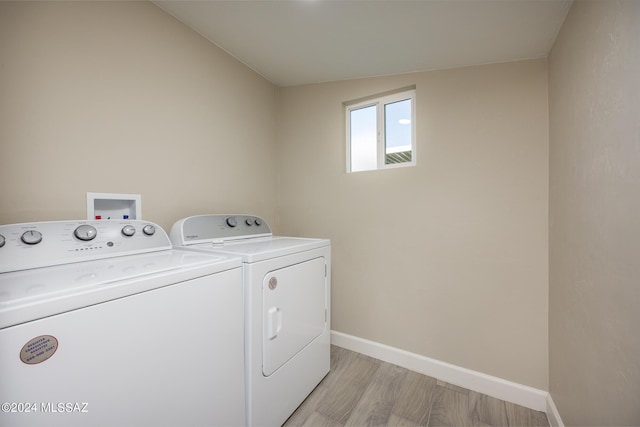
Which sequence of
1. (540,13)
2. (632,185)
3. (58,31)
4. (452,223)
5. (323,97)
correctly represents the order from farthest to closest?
(323,97), (452,223), (540,13), (58,31), (632,185)

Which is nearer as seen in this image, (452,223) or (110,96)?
(110,96)

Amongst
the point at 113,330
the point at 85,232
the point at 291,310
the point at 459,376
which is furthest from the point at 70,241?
the point at 459,376

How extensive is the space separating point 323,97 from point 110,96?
1479mm

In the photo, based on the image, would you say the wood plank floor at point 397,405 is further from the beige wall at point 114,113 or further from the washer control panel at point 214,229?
the beige wall at point 114,113

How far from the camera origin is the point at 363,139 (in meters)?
2.16

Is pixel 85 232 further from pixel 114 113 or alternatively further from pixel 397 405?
pixel 397 405

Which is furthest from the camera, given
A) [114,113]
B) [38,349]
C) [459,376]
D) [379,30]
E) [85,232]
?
[459,376]

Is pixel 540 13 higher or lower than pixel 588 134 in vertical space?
higher

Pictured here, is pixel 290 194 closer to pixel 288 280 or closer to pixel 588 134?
pixel 288 280

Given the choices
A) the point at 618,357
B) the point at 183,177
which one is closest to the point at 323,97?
the point at 183,177

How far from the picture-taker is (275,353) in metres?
1.26

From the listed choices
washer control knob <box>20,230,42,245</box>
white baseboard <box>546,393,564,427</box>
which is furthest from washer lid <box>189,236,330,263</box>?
white baseboard <box>546,393,564,427</box>

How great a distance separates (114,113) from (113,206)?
47cm

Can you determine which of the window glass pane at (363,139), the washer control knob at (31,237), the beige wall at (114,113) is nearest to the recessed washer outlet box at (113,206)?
the beige wall at (114,113)
